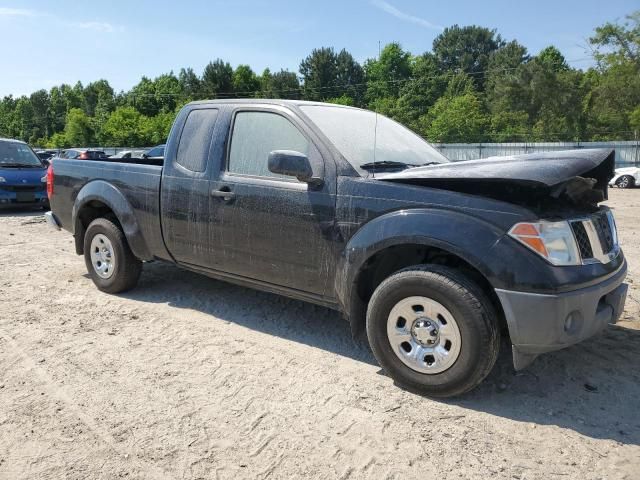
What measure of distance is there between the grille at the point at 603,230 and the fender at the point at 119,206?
378cm

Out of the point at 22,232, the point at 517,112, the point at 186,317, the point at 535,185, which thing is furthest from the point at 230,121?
the point at 517,112

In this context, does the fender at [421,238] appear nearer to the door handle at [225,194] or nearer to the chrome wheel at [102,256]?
the door handle at [225,194]

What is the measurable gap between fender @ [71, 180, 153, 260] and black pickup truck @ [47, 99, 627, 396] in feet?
0.09

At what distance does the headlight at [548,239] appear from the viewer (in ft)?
10.0

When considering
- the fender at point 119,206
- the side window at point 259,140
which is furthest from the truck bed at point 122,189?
the side window at point 259,140

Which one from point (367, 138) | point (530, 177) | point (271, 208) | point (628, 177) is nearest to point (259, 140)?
point (271, 208)

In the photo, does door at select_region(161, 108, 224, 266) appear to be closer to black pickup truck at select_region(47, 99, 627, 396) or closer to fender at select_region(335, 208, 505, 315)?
black pickup truck at select_region(47, 99, 627, 396)

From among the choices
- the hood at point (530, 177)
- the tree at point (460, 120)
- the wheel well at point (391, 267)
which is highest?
the tree at point (460, 120)

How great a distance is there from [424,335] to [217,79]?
84287 millimetres

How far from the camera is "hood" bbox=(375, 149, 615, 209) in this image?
10.1ft

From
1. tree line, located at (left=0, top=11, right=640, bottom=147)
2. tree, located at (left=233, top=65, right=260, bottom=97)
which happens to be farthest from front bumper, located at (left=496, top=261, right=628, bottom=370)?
tree, located at (left=233, top=65, right=260, bottom=97)

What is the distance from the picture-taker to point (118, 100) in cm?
9031

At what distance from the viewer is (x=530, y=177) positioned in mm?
3012

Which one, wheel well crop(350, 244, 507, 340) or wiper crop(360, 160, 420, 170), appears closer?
wheel well crop(350, 244, 507, 340)
